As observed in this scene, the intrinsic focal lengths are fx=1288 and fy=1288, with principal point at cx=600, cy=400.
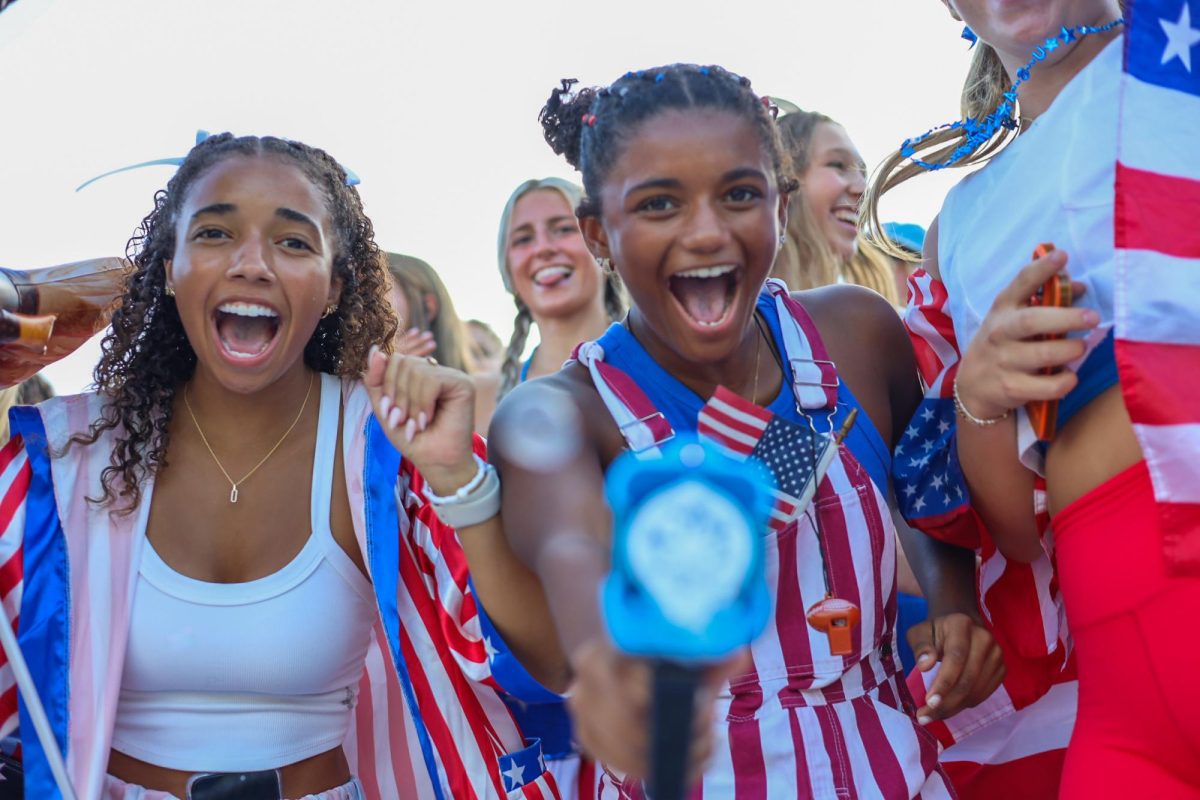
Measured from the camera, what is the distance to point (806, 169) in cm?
468

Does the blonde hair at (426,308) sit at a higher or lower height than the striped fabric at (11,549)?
higher

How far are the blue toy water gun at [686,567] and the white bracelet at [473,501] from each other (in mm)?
1264

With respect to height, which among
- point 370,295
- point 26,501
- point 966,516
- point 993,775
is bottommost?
point 993,775

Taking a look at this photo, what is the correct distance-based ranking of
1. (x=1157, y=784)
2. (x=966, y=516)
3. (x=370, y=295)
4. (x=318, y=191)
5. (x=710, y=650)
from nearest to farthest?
(x=710, y=650) → (x=1157, y=784) → (x=966, y=516) → (x=318, y=191) → (x=370, y=295)

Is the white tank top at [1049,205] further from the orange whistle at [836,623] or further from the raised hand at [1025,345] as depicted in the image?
the orange whistle at [836,623]

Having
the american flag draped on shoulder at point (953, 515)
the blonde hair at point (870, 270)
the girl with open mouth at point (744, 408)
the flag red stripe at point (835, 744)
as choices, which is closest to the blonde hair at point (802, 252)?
the blonde hair at point (870, 270)

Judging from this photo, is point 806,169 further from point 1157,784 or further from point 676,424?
point 1157,784

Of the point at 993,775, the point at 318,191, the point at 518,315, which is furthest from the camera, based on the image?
the point at 518,315

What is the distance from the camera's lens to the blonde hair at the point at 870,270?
15.6 ft

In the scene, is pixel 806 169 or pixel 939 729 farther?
pixel 806 169

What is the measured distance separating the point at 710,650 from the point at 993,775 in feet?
6.08

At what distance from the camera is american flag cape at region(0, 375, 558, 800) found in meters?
2.58

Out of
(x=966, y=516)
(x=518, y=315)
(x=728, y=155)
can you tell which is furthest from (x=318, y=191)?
(x=518, y=315)

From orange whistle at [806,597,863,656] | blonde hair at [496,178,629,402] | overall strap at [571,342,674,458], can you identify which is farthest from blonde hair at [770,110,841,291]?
orange whistle at [806,597,863,656]
